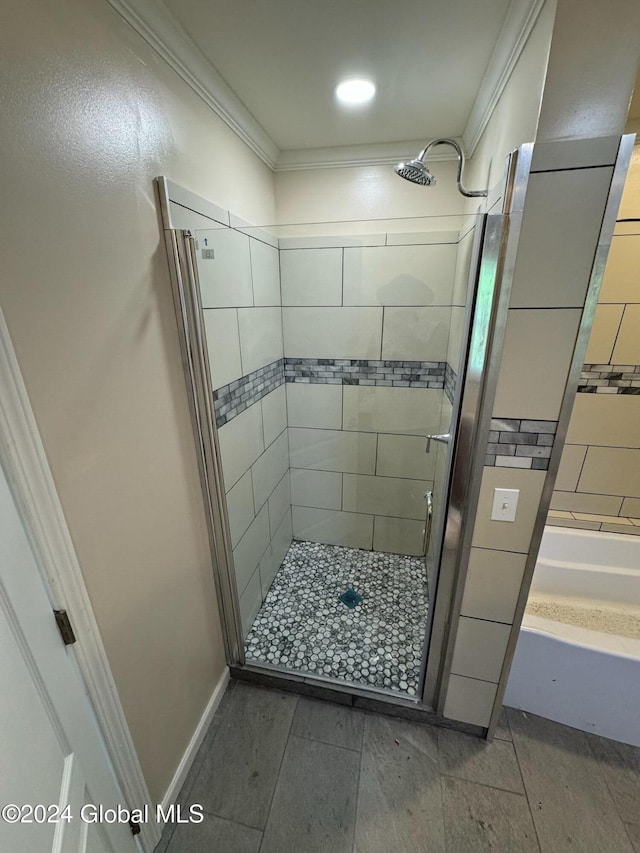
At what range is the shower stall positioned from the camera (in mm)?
1160

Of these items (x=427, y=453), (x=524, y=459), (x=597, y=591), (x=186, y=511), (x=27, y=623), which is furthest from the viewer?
(x=427, y=453)

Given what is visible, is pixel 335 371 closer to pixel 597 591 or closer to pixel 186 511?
pixel 186 511

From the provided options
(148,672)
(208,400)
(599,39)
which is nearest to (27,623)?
(148,672)

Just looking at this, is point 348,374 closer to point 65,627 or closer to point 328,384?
point 328,384

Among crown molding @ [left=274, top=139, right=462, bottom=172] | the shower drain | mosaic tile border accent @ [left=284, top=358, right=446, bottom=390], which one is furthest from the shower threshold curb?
crown molding @ [left=274, top=139, right=462, bottom=172]

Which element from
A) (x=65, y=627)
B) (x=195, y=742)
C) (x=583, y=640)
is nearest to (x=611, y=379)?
(x=583, y=640)

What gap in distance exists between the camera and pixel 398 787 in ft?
3.96

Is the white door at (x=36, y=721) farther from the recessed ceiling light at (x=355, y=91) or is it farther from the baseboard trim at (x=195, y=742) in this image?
the recessed ceiling light at (x=355, y=91)

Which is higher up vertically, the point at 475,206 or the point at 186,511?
the point at 475,206

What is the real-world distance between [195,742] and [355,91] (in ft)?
8.08

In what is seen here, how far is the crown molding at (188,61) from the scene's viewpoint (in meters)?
0.84

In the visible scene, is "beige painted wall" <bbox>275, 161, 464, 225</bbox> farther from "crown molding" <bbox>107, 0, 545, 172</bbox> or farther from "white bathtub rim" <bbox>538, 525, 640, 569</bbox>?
"white bathtub rim" <bbox>538, 525, 640, 569</bbox>

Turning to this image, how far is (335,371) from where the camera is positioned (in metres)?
1.98

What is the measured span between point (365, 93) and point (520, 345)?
3.66ft
